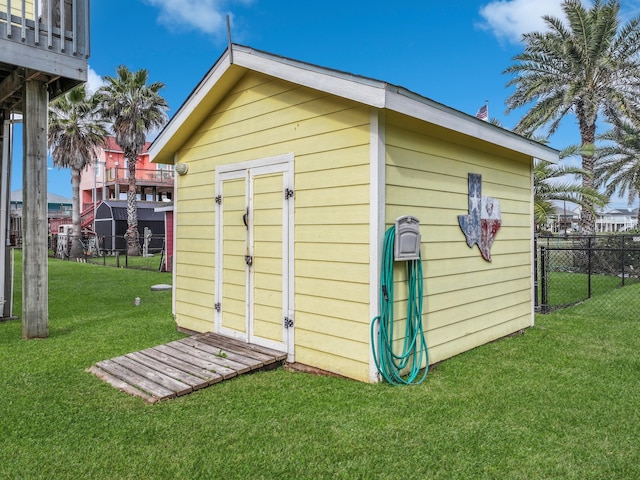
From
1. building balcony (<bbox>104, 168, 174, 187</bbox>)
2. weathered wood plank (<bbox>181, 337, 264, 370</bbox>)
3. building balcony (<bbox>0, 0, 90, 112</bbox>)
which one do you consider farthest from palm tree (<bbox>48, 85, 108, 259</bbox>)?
weathered wood plank (<bbox>181, 337, 264, 370</bbox>)

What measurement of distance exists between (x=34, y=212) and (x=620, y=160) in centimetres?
1748

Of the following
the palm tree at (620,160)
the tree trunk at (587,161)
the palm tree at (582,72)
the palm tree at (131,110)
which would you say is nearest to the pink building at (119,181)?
the palm tree at (131,110)

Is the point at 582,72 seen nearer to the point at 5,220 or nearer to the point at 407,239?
the point at 407,239

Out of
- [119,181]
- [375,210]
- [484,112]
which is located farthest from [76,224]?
[375,210]

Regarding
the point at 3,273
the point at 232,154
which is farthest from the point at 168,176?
the point at 232,154

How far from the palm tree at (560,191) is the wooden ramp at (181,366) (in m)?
10.7

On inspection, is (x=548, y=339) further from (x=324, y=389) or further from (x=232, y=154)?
(x=232, y=154)

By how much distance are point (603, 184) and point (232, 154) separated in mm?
16243

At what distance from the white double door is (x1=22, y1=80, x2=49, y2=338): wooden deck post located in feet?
6.80

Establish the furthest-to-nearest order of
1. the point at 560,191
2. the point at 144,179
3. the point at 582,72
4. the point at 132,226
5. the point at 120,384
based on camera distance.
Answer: the point at 144,179 < the point at 132,226 < the point at 582,72 < the point at 560,191 < the point at 120,384

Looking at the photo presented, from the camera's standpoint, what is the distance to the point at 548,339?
16.3 ft

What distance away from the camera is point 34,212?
4.96m

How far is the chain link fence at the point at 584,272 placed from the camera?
7.22 metres

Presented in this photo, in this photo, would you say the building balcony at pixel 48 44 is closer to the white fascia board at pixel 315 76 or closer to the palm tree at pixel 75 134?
the white fascia board at pixel 315 76
